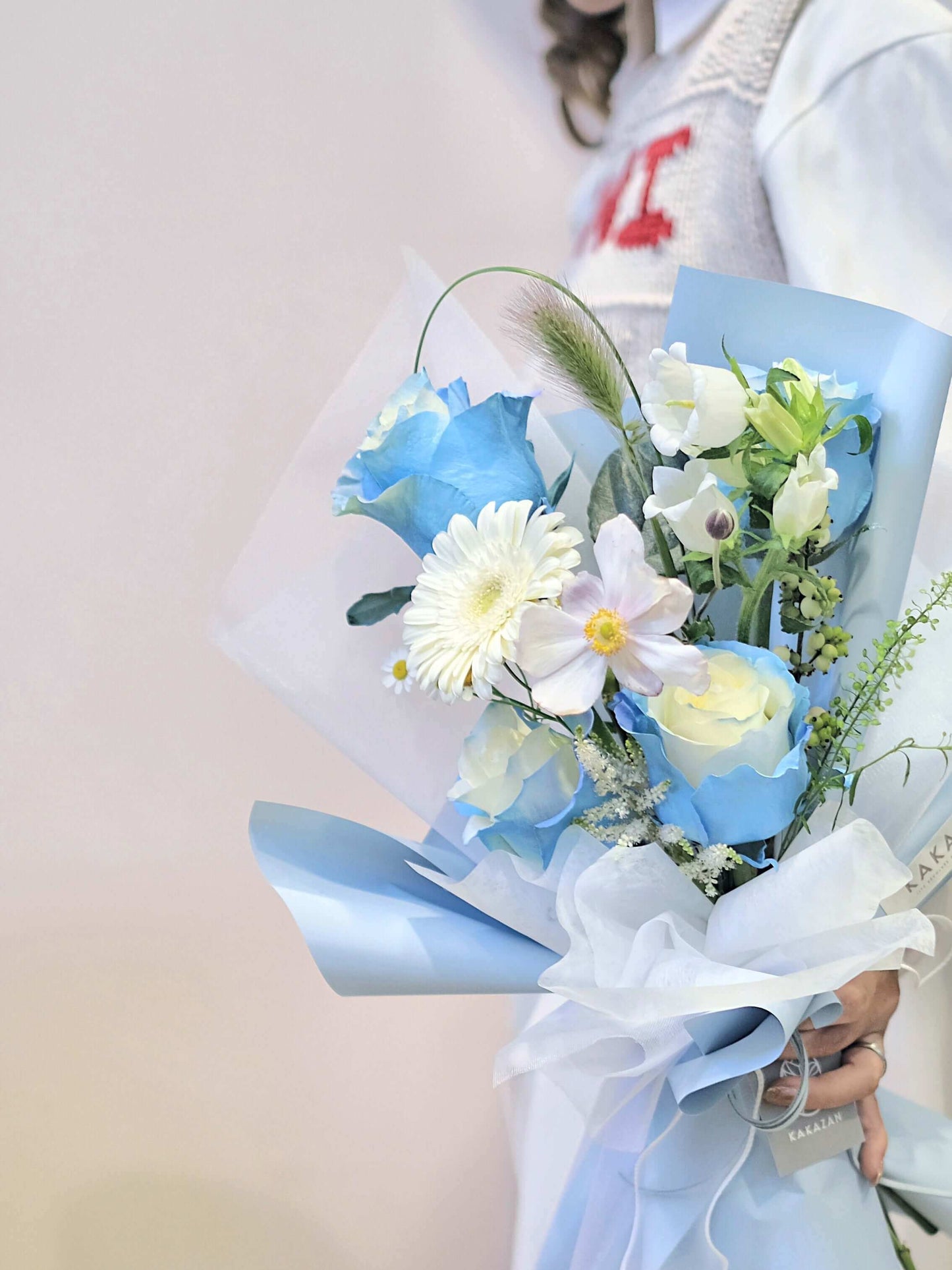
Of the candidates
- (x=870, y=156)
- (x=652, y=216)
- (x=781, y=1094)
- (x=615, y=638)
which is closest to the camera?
(x=615, y=638)

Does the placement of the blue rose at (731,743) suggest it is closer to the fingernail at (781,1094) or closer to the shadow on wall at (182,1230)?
the fingernail at (781,1094)

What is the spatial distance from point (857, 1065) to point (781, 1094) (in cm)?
5

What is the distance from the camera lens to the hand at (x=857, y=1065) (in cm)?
49

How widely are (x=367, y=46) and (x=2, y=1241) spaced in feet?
3.86

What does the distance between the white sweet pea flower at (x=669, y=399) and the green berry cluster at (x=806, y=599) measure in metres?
0.07

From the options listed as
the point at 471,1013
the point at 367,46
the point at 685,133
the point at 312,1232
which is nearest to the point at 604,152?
the point at 685,133

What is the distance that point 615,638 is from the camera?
38 centimetres

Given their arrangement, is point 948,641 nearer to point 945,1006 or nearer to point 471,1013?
point 945,1006

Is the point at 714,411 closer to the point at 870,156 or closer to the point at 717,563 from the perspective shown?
the point at 717,563

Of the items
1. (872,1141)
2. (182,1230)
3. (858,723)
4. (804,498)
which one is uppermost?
(804,498)

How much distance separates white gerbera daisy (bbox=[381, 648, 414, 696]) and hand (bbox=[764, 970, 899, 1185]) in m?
0.25

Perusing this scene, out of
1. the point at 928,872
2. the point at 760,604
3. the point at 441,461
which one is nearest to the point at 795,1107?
the point at 928,872

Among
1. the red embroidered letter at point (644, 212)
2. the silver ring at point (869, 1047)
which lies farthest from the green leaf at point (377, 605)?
the red embroidered letter at point (644, 212)

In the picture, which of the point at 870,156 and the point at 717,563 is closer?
the point at 717,563
